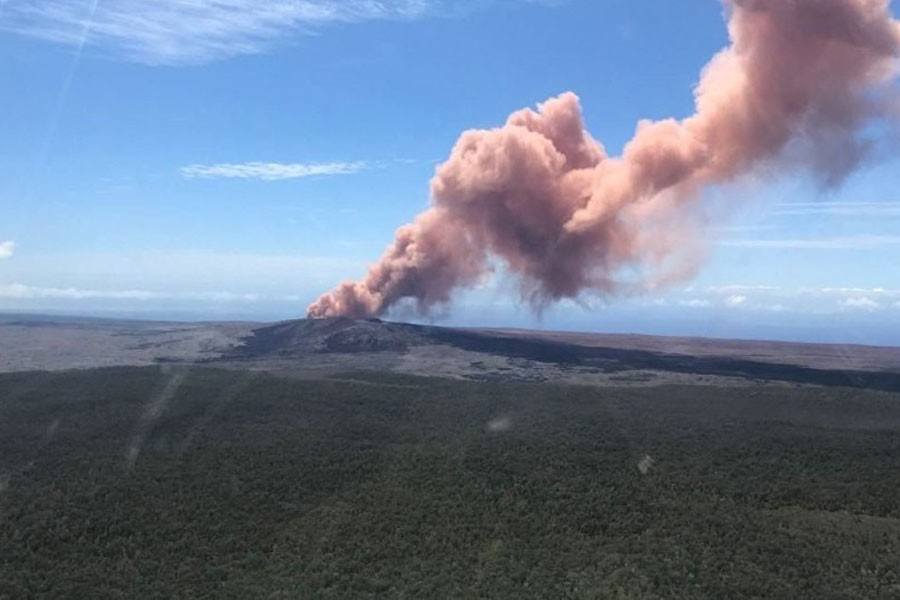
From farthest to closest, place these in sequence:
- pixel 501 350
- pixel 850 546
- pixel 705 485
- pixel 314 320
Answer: pixel 314 320 < pixel 501 350 < pixel 705 485 < pixel 850 546

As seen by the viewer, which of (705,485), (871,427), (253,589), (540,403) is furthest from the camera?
(540,403)

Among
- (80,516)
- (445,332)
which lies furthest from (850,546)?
(445,332)

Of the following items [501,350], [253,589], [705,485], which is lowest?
[253,589]

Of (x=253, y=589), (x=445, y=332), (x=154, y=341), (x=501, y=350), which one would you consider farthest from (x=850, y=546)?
(x=154, y=341)

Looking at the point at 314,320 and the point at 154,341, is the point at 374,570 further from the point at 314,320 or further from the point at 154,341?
the point at 154,341

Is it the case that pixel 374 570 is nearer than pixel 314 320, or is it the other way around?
pixel 374 570

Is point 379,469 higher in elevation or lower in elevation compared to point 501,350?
lower
